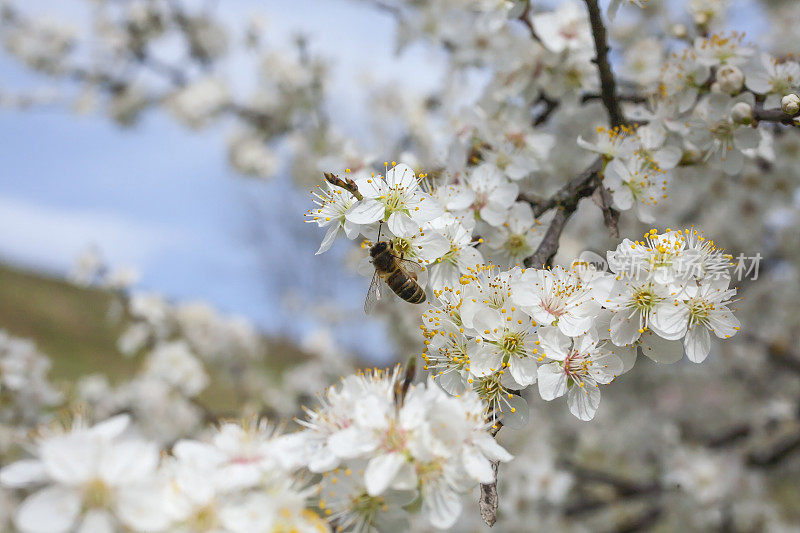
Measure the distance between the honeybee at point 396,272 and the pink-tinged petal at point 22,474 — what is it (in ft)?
2.49

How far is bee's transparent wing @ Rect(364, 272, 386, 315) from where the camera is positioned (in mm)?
1481

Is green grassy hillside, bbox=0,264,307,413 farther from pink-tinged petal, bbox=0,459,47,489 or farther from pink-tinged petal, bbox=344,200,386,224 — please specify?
pink-tinged petal, bbox=0,459,47,489

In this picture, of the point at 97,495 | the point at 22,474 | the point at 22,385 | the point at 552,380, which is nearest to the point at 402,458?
the point at 552,380

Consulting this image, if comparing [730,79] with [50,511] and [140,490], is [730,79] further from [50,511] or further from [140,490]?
[50,511]

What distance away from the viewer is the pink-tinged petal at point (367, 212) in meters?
1.36

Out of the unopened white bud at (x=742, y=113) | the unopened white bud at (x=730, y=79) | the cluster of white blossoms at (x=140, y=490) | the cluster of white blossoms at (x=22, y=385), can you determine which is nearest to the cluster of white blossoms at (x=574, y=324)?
the cluster of white blossoms at (x=140, y=490)

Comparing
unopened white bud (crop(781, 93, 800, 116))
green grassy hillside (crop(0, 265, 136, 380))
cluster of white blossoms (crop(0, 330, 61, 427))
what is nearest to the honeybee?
unopened white bud (crop(781, 93, 800, 116))

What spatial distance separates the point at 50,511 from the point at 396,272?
0.80 m

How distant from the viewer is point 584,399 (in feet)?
4.26

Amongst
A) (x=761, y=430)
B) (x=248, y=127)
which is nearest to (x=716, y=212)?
(x=761, y=430)

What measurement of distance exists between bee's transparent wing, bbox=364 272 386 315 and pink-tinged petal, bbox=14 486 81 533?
74cm

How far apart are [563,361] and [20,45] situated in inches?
254

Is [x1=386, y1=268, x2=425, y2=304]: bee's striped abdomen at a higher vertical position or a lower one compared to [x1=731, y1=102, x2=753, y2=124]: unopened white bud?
lower

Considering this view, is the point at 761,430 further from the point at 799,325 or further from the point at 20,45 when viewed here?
the point at 20,45
